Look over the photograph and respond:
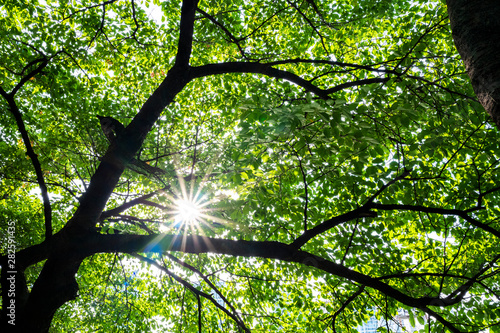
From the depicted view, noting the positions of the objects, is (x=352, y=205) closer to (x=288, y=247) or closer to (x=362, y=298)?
(x=362, y=298)

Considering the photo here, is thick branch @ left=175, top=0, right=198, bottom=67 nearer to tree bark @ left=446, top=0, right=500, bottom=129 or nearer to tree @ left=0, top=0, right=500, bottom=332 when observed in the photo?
tree @ left=0, top=0, right=500, bottom=332

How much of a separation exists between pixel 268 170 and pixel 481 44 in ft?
7.52

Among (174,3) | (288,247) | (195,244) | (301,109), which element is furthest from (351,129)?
(174,3)

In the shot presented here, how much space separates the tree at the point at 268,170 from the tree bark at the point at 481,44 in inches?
30.6

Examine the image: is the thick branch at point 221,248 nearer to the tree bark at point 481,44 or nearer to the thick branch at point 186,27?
the tree bark at point 481,44

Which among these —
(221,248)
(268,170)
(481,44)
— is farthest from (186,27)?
(481,44)

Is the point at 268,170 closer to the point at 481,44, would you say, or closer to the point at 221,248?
the point at 221,248

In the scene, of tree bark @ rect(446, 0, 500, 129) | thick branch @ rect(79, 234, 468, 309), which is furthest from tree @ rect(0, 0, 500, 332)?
tree bark @ rect(446, 0, 500, 129)

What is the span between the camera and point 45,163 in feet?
17.7

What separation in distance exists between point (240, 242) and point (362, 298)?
9.89 feet

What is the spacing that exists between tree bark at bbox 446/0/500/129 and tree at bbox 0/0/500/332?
2.55 ft

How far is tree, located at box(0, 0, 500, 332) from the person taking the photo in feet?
8.64

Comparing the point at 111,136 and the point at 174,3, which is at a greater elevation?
the point at 174,3

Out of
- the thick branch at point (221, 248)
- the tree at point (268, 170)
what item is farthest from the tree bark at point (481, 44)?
the thick branch at point (221, 248)
